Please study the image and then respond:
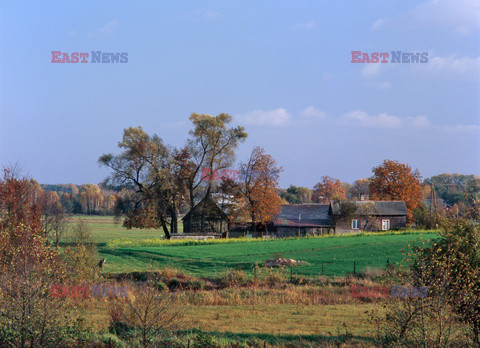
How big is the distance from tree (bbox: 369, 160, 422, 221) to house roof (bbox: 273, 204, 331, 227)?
47.8ft

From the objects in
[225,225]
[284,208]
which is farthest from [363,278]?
[284,208]

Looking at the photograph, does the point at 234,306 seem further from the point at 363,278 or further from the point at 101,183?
the point at 101,183

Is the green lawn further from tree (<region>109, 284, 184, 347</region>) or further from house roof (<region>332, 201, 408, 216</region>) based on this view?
tree (<region>109, 284, 184, 347</region>)

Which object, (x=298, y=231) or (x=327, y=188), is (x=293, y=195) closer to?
(x=327, y=188)

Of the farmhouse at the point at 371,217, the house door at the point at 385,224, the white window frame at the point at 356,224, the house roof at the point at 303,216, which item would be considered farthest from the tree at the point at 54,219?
the house door at the point at 385,224

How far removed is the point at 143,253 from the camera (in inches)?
1556

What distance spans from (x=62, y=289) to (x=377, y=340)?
1231cm

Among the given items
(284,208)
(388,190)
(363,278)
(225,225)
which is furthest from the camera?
(388,190)

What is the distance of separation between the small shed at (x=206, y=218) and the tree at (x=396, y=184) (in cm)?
2947

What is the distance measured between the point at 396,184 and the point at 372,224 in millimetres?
14511

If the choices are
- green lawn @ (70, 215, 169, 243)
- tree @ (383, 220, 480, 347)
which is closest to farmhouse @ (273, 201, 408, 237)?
green lawn @ (70, 215, 169, 243)

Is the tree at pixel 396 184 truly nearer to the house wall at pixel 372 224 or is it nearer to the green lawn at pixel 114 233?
the house wall at pixel 372 224

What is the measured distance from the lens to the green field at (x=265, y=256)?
104ft

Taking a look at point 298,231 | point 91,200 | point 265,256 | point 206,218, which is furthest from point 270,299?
point 91,200
